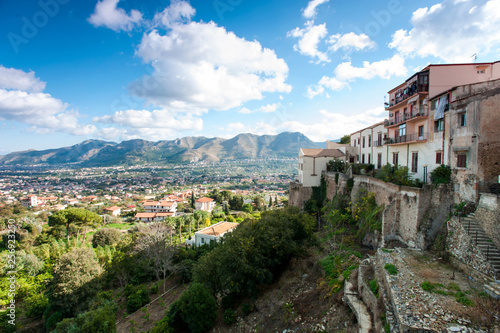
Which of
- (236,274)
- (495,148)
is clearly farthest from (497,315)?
(236,274)

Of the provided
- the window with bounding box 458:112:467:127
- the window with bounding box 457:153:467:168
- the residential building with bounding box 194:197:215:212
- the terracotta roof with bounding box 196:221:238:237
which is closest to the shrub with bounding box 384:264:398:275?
the window with bounding box 457:153:467:168

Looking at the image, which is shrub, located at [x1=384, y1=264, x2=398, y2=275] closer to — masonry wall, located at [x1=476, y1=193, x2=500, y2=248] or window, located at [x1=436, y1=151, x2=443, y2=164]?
→ masonry wall, located at [x1=476, y1=193, x2=500, y2=248]

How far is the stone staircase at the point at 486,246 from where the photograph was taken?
7255mm

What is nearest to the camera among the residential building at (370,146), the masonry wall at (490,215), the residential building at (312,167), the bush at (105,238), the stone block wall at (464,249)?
the stone block wall at (464,249)

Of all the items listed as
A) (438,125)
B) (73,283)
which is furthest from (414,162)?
(73,283)

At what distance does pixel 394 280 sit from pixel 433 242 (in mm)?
4971

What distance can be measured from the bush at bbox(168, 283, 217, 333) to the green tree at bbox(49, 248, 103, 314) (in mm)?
10565

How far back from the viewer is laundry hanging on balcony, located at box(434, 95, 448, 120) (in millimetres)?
12938

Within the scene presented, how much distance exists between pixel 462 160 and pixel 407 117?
6.27 meters

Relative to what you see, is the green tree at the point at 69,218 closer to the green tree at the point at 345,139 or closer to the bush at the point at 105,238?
the bush at the point at 105,238

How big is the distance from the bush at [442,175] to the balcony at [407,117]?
14.5 feet

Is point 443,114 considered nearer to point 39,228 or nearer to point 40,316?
point 40,316

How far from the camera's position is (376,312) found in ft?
24.7

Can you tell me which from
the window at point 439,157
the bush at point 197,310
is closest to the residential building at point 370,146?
the window at point 439,157
